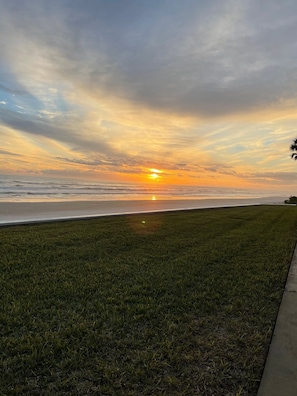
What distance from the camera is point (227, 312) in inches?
122

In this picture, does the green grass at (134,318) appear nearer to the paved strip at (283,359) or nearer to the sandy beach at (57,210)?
the paved strip at (283,359)

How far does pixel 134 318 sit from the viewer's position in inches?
111

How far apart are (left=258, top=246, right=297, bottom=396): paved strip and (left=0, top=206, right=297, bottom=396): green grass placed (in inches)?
2.8

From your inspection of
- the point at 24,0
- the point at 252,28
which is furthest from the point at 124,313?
the point at 252,28

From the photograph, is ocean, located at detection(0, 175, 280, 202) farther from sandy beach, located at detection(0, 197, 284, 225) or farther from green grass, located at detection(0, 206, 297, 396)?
green grass, located at detection(0, 206, 297, 396)

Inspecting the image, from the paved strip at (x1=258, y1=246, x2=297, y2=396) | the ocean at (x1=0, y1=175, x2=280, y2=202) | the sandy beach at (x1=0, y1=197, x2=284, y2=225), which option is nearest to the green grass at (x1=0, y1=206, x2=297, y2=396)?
the paved strip at (x1=258, y1=246, x2=297, y2=396)

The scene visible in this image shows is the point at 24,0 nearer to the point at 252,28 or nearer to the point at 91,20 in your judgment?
the point at 91,20

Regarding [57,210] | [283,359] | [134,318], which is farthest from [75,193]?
[283,359]

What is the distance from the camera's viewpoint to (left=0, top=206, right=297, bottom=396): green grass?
1959 millimetres

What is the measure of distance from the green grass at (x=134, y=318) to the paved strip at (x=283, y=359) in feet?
0.24

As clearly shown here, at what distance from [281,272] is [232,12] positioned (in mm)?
8521

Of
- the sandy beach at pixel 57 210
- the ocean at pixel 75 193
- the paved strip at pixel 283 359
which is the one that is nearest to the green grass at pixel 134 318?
the paved strip at pixel 283 359

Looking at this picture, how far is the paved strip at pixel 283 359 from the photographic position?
6.12 feet

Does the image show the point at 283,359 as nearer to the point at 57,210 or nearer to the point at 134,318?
the point at 134,318
